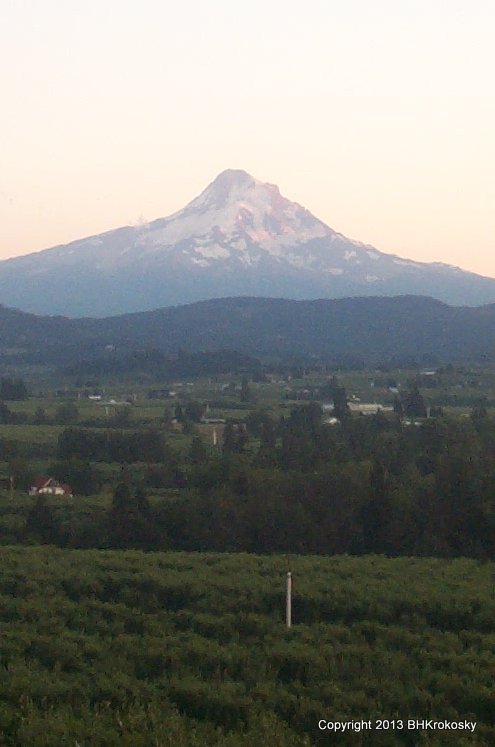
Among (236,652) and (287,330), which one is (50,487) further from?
(287,330)

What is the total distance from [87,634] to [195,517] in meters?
12.7

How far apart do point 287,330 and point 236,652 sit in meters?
140

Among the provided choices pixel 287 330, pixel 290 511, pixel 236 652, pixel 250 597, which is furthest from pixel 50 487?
pixel 287 330

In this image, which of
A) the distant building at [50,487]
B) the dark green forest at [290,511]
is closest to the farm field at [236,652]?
the dark green forest at [290,511]

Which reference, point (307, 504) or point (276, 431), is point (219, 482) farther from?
point (276, 431)

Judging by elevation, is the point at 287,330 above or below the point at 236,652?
above

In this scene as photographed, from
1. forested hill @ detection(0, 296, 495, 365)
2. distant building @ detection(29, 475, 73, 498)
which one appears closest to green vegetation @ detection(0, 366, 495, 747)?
distant building @ detection(29, 475, 73, 498)

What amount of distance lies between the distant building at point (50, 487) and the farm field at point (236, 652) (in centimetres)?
1500

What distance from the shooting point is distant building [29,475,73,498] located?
117 ft

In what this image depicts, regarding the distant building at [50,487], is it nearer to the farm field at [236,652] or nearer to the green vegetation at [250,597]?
the green vegetation at [250,597]

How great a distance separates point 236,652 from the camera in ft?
46.9

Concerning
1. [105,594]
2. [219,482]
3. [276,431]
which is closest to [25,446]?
[276,431]

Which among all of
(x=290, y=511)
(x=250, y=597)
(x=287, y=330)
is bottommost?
(x=290, y=511)

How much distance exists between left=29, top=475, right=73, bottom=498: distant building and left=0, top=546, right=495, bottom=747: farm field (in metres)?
15.0
